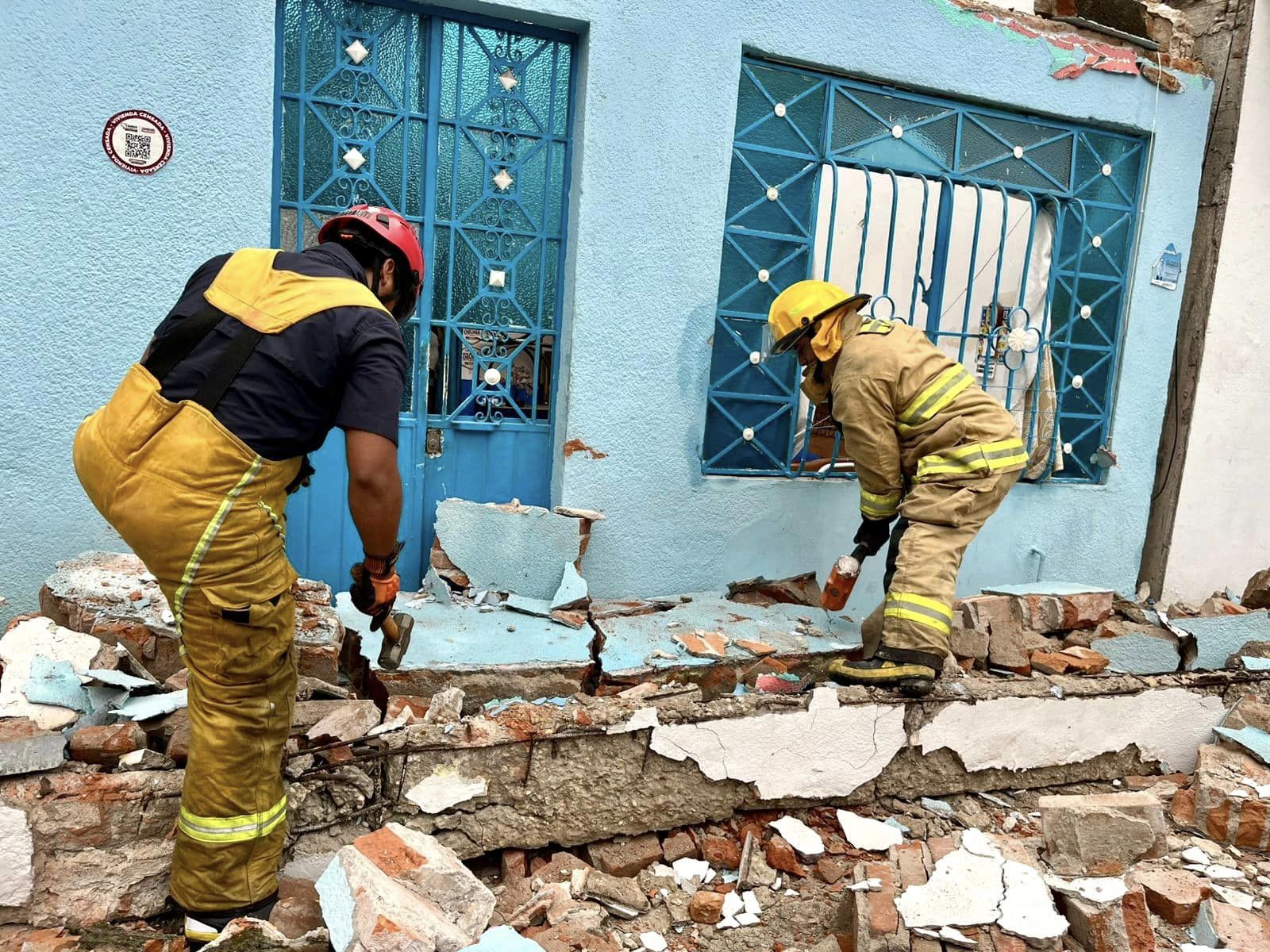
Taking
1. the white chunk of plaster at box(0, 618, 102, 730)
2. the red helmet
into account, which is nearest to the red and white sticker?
the red helmet

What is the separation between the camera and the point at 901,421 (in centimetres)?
368

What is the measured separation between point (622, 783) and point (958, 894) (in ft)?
3.48

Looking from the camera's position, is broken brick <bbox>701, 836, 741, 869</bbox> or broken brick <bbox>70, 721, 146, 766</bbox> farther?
broken brick <bbox>701, 836, 741, 869</bbox>

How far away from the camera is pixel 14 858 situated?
2.32 m

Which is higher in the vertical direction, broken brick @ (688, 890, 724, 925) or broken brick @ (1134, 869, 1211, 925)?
broken brick @ (1134, 869, 1211, 925)

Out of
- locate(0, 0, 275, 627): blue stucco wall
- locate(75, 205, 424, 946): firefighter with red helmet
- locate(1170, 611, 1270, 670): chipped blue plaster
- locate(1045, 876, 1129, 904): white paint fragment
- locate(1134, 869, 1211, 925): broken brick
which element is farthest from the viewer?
locate(1170, 611, 1270, 670): chipped blue plaster

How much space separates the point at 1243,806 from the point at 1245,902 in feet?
1.43

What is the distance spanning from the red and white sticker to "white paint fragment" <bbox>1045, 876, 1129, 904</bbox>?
389 centimetres

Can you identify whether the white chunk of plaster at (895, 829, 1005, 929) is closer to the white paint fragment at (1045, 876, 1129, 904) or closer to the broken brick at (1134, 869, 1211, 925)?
the white paint fragment at (1045, 876, 1129, 904)

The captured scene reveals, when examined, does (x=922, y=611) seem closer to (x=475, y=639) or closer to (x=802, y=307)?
(x=802, y=307)

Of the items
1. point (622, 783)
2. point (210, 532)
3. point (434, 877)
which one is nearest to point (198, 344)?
point (210, 532)

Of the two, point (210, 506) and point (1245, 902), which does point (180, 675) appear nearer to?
point (210, 506)

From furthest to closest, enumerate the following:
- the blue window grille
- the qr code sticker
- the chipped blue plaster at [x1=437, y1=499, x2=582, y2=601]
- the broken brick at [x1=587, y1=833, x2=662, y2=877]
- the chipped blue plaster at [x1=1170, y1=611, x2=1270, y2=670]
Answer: the blue window grille, the chipped blue plaster at [x1=1170, y1=611, x2=1270, y2=670], the chipped blue plaster at [x1=437, y1=499, x2=582, y2=601], the qr code sticker, the broken brick at [x1=587, y1=833, x2=662, y2=877]

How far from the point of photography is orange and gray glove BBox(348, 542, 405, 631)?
2508mm
